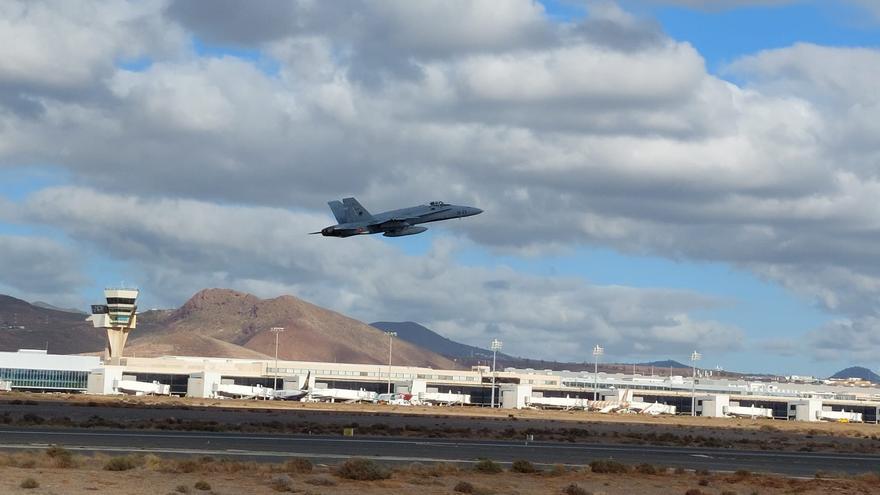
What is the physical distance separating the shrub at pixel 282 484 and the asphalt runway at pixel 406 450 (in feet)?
38.9

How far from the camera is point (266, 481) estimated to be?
139 feet

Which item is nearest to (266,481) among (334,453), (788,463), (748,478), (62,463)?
(62,463)

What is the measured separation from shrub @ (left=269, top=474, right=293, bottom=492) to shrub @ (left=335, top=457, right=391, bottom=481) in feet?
10.8

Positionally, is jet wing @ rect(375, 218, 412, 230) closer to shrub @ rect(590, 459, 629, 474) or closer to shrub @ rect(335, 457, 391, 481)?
shrub @ rect(590, 459, 629, 474)

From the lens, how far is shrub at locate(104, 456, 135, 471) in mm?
43781

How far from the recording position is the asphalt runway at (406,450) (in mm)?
58344

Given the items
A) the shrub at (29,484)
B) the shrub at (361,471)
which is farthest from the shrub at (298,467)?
the shrub at (29,484)

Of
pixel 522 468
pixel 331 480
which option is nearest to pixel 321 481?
pixel 331 480

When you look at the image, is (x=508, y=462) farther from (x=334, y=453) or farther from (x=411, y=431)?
(x=411, y=431)

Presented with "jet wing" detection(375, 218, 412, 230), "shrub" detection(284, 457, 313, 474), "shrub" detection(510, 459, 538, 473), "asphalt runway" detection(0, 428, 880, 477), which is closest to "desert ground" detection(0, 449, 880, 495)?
"shrub" detection(284, 457, 313, 474)

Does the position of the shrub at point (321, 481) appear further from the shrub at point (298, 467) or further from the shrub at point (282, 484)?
the shrub at point (298, 467)

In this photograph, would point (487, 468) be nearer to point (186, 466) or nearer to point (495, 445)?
point (186, 466)

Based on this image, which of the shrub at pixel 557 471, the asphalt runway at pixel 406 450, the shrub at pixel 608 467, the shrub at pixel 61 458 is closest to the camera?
the shrub at pixel 61 458

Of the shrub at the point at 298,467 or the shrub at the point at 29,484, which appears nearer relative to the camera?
the shrub at the point at 29,484
